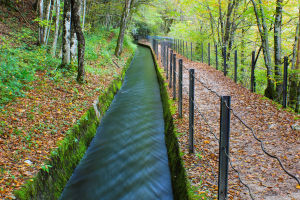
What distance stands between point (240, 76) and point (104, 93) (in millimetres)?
7838

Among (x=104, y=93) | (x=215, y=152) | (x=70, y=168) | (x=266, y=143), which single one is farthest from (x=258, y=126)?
(x=104, y=93)

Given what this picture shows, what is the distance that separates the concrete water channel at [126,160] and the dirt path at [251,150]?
936mm

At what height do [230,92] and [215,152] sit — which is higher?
[230,92]

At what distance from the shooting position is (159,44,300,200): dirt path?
4066mm

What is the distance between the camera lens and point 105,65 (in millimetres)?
14891

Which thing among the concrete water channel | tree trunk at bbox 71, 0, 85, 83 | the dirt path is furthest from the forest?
the concrete water channel

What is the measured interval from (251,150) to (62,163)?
403 centimetres

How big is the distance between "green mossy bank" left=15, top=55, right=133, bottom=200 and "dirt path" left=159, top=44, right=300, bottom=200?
2.58 meters

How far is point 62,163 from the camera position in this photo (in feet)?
17.4

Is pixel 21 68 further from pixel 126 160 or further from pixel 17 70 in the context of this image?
pixel 126 160

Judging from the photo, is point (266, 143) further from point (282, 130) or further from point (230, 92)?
point (230, 92)

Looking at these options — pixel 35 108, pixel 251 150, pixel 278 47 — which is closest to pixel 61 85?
pixel 35 108

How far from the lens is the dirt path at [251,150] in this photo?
13.3 feet

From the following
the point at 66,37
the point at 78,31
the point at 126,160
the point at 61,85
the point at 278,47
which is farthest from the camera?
the point at 66,37
